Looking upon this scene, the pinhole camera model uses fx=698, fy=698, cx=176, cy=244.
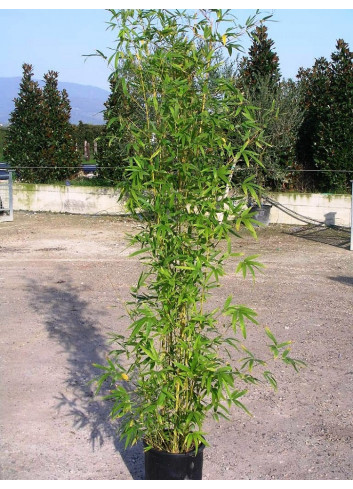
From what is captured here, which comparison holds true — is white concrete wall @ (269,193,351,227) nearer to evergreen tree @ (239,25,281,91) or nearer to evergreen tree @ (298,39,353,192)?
evergreen tree @ (298,39,353,192)

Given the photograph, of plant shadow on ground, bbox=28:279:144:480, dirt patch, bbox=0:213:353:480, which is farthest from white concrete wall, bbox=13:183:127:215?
plant shadow on ground, bbox=28:279:144:480

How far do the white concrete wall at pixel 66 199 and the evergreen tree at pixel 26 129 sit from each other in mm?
709

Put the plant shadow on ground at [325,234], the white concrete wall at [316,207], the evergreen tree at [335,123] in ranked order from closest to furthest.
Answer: the plant shadow on ground at [325,234] → the white concrete wall at [316,207] → the evergreen tree at [335,123]

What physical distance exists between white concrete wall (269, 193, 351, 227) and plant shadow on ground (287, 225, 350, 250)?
10.8 inches

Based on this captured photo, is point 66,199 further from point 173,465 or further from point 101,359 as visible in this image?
point 173,465

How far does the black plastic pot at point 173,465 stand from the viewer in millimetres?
3752

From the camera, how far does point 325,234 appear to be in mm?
14031

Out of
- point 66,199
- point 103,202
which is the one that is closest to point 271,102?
point 103,202

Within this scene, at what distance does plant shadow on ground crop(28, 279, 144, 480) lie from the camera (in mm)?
4766

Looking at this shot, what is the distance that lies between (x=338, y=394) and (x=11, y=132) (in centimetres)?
1495

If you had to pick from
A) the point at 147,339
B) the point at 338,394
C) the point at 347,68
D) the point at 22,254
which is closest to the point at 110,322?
the point at 338,394

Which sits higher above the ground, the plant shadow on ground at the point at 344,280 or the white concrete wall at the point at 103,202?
the white concrete wall at the point at 103,202

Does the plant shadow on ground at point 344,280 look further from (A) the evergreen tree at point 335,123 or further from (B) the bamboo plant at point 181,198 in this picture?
(B) the bamboo plant at point 181,198

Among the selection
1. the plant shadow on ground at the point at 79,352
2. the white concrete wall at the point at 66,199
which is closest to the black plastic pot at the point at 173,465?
the plant shadow on ground at the point at 79,352
